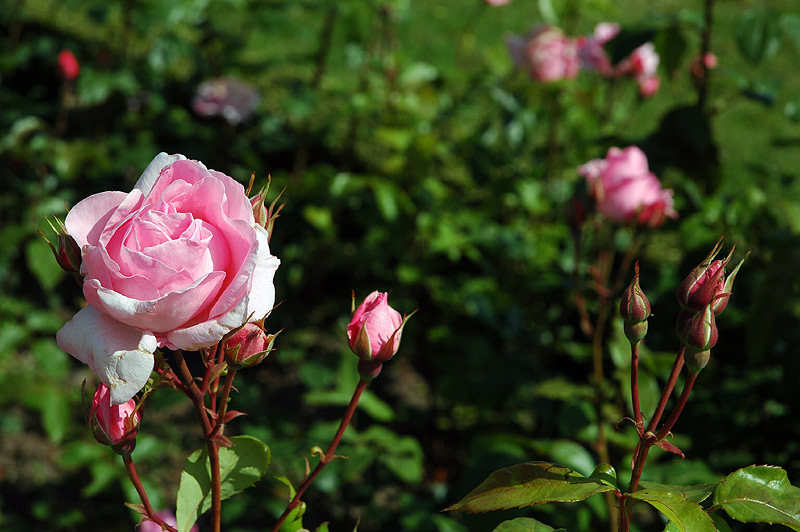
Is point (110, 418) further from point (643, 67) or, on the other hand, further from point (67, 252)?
point (643, 67)

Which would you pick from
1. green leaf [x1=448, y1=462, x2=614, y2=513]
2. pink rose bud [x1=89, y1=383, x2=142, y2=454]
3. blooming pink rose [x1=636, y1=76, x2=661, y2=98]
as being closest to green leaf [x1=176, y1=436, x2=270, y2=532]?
pink rose bud [x1=89, y1=383, x2=142, y2=454]

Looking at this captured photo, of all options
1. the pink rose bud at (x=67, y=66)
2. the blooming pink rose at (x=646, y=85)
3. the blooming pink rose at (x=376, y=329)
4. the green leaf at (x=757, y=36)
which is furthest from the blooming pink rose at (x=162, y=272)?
the blooming pink rose at (x=646, y=85)

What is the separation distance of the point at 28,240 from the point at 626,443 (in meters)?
1.59

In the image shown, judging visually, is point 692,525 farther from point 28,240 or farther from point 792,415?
point 28,240

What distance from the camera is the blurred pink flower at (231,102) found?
2533mm

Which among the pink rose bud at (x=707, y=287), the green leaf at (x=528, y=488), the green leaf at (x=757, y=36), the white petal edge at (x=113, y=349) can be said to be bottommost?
the green leaf at (x=757, y=36)

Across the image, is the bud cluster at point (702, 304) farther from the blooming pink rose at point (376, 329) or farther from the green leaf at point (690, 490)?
the blooming pink rose at point (376, 329)

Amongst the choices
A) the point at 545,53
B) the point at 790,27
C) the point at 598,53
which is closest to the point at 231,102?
the point at 545,53

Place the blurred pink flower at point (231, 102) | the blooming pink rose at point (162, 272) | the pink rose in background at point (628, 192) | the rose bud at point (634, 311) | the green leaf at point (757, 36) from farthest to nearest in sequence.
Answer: the blurred pink flower at point (231, 102) < the green leaf at point (757, 36) < the pink rose in background at point (628, 192) < the rose bud at point (634, 311) < the blooming pink rose at point (162, 272)

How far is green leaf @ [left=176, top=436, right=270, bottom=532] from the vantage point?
0.70 m

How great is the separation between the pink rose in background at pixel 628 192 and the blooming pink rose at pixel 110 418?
1.04 meters

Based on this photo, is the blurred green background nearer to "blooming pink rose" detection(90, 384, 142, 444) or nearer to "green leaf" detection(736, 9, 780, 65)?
"green leaf" detection(736, 9, 780, 65)

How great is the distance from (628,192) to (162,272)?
1072mm

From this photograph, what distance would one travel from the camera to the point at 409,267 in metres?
2.24
